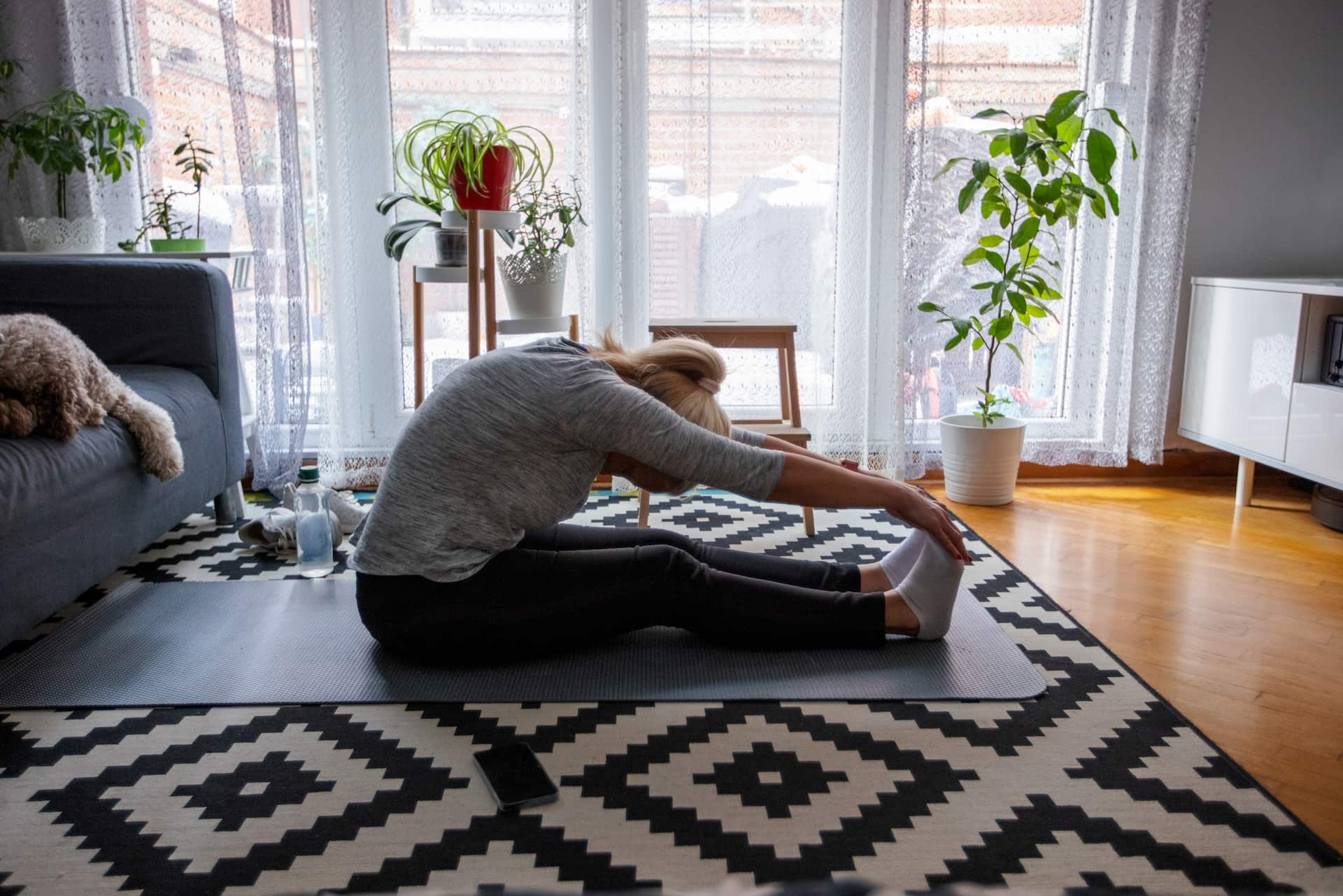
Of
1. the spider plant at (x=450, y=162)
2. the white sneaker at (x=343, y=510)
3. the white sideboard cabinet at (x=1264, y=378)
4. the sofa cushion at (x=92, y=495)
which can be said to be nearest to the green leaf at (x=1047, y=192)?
the white sideboard cabinet at (x=1264, y=378)

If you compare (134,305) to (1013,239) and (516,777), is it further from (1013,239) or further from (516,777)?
(1013,239)

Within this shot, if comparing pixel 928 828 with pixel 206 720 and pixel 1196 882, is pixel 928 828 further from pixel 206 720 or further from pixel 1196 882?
pixel 206 720

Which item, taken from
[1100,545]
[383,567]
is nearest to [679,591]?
[383,567]

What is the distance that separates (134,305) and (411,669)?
53.8 inches

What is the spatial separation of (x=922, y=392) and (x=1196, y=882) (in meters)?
2.16

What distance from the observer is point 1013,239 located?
291 cm

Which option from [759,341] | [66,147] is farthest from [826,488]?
[66,147]

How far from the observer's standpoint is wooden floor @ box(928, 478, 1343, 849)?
1.61 meters

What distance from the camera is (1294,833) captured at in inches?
52.1

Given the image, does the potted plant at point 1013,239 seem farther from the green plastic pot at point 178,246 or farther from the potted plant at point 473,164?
the green plastic pot at point 178,246

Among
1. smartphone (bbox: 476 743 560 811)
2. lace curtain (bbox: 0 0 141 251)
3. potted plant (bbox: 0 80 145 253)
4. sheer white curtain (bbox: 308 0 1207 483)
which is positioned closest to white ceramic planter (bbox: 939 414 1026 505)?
sheer white curtain (bbox: 308 0 1207 483)

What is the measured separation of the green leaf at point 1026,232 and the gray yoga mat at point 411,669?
1.30 meters

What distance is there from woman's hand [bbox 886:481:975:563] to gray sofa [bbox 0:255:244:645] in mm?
1464

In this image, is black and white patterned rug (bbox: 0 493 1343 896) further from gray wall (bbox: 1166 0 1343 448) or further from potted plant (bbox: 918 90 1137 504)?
gray wall (bbox: 1166 0 1343 448)
